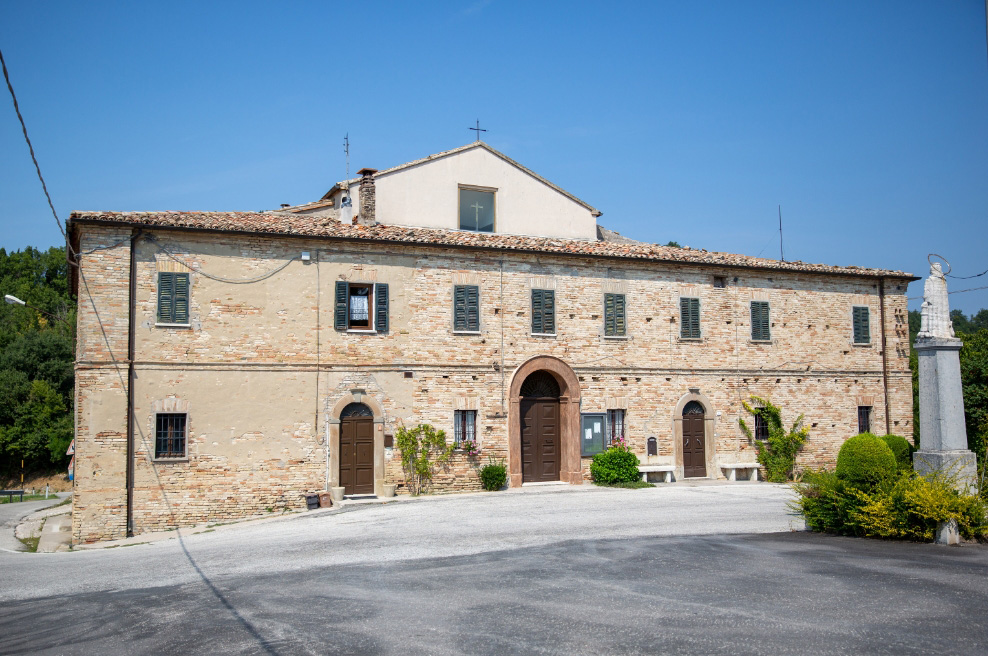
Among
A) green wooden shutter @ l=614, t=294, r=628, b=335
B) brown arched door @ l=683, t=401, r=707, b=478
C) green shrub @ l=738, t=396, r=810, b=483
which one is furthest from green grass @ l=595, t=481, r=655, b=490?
green wooden shutter @ l=614, t=294, r=628, b=335

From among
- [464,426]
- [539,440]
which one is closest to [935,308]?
[539,440]

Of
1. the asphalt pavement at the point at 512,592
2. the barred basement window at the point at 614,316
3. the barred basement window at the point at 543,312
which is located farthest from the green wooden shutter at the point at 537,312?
the asphalt pavement at the point at 512,592

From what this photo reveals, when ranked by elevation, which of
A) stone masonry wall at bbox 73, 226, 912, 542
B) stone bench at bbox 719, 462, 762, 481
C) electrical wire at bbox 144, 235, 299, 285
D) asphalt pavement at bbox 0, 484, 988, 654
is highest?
electrical wire at bbox 144, 235, 299, 285

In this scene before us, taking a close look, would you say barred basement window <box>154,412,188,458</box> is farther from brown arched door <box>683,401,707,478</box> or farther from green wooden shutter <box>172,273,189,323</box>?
brown arched door <box>683,401,707,478</box>

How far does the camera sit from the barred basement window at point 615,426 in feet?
74.5

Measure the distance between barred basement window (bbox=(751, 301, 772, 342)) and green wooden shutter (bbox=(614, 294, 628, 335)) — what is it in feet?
14.8

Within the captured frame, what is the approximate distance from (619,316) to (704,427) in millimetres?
4309

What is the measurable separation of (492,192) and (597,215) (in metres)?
3.52

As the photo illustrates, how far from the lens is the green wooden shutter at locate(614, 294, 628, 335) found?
23125mm

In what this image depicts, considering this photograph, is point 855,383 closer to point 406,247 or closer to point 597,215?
point 597,215

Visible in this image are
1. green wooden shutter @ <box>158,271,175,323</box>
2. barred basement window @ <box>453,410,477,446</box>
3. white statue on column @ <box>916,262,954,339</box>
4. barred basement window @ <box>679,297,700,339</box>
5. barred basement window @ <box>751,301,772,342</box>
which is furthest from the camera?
barred basement window @ <box>751,301,772,342</box>

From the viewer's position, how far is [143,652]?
768 centimetres

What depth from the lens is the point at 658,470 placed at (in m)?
22.8

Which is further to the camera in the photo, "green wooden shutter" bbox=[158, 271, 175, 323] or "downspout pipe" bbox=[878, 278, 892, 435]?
"downspout pipe" bbox=[878, 278, 892, 435]
